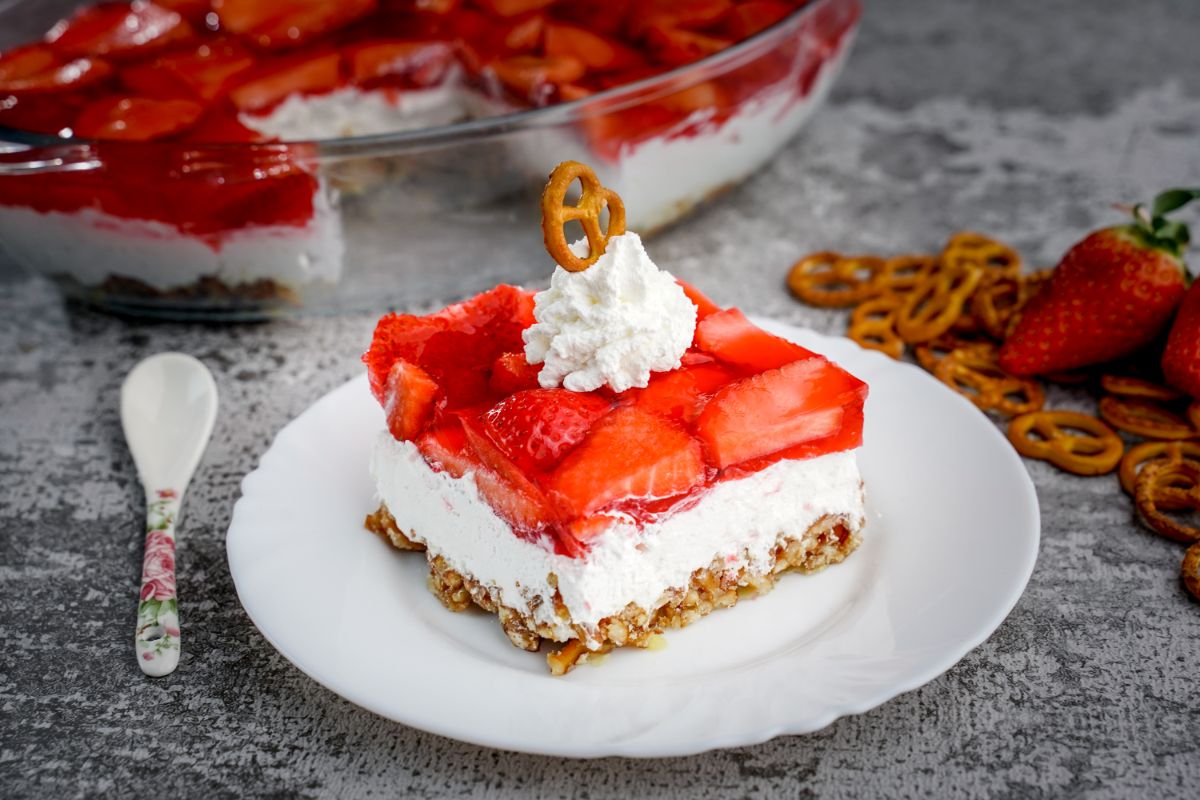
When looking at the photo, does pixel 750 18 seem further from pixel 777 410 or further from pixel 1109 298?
pixel 777 410

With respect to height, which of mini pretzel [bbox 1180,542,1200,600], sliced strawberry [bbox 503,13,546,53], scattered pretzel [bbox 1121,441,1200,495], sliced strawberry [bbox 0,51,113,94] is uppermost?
sliced strawberry [bbox 503,13,546,53]

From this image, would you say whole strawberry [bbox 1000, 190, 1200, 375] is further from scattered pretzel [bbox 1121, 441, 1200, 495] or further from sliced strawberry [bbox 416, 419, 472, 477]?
sliced strawberry [bbox 416, 419, 472, 477]

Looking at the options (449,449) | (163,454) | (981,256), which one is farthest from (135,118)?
(981,256)

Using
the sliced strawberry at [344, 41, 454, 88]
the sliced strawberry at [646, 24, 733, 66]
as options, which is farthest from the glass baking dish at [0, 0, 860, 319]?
the sliced strawberry at [344, 41, 454, 88]

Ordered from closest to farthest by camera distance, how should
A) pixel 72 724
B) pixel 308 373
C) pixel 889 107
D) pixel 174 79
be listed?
pixel 72 724, pixel 308 373, pixel 174 79, pixel 889 107

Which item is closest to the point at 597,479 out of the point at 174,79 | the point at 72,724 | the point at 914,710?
the point at 914,710

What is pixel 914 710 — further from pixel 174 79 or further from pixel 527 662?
pixel 174 79

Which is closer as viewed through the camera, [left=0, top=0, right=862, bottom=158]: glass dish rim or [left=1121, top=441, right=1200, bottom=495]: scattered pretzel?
[left=1121, top=441, right=1200, bottom=495]: scattered pretzel
